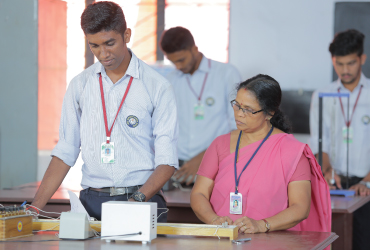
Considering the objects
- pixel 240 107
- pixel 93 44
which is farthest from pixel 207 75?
pixel 93 44

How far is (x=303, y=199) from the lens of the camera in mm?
2092

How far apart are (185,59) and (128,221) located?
223 cm

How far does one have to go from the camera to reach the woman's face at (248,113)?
2.21 m

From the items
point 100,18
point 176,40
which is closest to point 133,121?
point 100,18

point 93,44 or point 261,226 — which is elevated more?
point 93,44

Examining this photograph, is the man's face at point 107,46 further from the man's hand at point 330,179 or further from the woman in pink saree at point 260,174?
the man's hand at point 330,179

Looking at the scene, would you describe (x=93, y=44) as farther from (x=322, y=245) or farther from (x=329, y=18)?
(x=329, y=18)

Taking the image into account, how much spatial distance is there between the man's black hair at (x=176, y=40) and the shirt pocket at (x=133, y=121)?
5.19 feet

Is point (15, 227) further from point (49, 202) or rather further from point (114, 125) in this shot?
point (49, 202)

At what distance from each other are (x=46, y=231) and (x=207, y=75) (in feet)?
7.48

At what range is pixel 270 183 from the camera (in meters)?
2.15

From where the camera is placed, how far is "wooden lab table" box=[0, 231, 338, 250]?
1.59 meters

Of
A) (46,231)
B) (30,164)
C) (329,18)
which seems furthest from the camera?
(30,164)

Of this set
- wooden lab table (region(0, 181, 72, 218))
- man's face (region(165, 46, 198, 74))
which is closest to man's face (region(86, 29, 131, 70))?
wooden lab table (region(0, 181, 72, 218))
